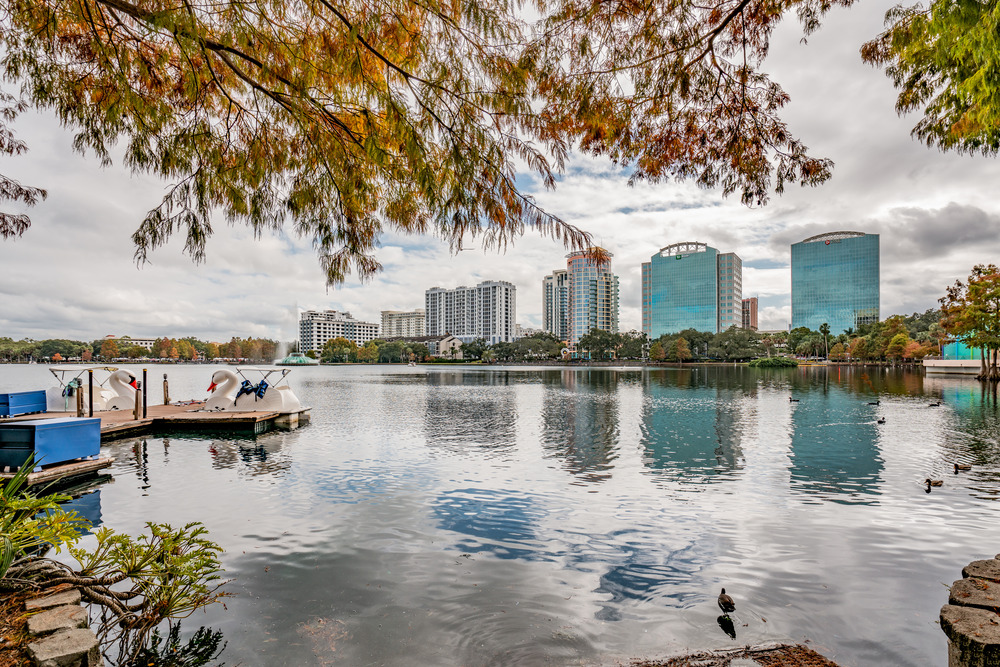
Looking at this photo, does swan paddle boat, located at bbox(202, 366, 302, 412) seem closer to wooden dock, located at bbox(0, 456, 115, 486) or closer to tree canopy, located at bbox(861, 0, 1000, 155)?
wooden dock, located at bbox(0, 456, 115, 486)

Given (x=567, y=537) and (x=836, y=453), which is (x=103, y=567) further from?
(x=836, y=453)

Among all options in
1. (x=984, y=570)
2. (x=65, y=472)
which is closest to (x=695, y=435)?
(x=984, y=570)

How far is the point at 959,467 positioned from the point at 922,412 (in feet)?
45.7

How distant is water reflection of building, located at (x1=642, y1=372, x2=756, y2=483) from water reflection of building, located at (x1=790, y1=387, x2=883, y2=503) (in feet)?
5.41

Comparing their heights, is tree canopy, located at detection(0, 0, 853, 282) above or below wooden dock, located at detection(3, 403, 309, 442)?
above

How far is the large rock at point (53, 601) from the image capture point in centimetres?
338

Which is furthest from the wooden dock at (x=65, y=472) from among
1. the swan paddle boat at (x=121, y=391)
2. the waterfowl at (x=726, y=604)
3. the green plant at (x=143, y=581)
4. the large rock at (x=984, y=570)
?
the large rock at (x=984, y=570)

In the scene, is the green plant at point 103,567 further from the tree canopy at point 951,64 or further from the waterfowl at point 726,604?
the tree canopy at point 951,64

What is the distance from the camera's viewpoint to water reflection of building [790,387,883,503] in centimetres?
1027

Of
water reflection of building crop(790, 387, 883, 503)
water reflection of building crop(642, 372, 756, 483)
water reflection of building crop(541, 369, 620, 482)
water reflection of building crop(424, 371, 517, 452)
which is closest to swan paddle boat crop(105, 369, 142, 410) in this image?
water reflection of building crop(424, 371, 517, 452)

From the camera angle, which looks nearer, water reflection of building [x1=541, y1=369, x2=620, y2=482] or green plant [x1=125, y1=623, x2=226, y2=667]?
green plant [x1=125, y1=623, x2=226, y2=667]

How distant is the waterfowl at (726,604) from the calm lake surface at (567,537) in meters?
0.12

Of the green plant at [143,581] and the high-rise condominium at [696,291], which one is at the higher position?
the high-rise condominium at [696,291]

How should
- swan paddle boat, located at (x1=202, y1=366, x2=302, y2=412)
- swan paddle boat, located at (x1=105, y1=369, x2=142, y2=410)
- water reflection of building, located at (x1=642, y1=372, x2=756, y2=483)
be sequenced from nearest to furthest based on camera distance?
water reflection of building, located at (x1=642, y1=372, x2=756, y2=483), swan paddle boat, located at (x1=202, y1=366, x2=302, y2=412), swan paddle boat, located at (x1=105, y1=369, x2=142, y2=410)
